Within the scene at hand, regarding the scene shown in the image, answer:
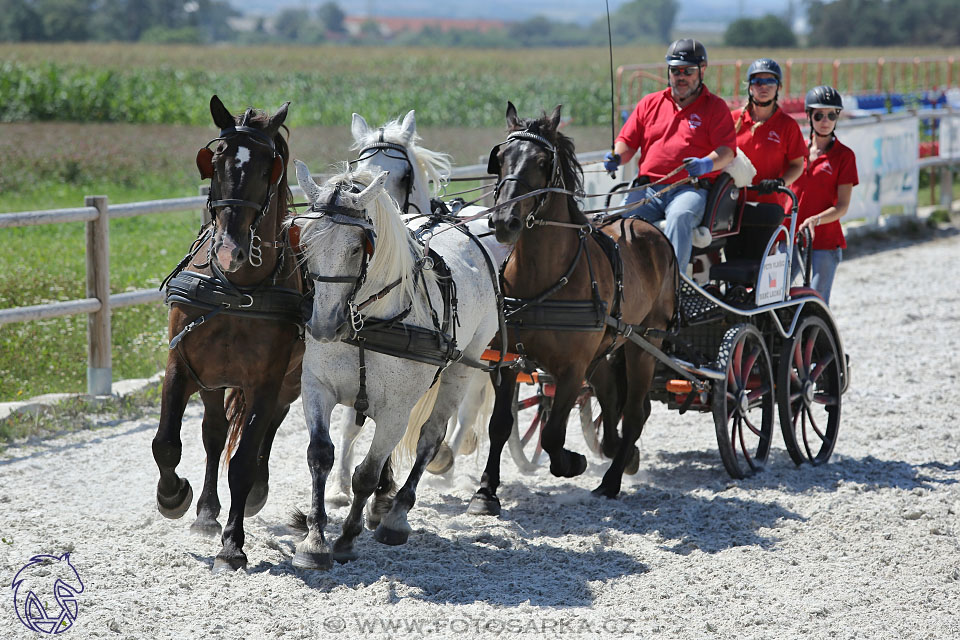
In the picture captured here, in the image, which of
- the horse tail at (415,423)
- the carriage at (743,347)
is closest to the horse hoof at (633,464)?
the carriage at (743,347)

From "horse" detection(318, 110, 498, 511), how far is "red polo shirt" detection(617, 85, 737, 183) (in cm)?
112

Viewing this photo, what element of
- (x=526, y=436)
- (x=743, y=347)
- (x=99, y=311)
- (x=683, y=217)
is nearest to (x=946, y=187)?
(x=743, y=347)

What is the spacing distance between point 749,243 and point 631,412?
1.45 metres

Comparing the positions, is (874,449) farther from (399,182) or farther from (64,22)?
(64,22)

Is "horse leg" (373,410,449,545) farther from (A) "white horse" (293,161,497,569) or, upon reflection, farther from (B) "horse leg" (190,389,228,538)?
(B) "horse leg" (190,389,228,538)

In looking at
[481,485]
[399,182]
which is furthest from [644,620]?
[399,182]

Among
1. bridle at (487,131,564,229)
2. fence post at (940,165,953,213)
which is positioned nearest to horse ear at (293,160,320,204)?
bridle at (487,131,564,229)

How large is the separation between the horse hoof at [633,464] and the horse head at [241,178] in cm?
277

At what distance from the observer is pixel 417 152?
20.2ft

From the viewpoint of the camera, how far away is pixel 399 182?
5867 mm

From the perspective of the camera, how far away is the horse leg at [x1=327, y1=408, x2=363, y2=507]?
18.8ft

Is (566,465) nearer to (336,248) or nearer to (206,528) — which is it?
(206,528)

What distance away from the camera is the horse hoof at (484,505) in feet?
18.4

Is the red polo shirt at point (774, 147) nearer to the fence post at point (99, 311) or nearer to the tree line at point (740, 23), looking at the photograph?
the fence post at point (99, 311)
